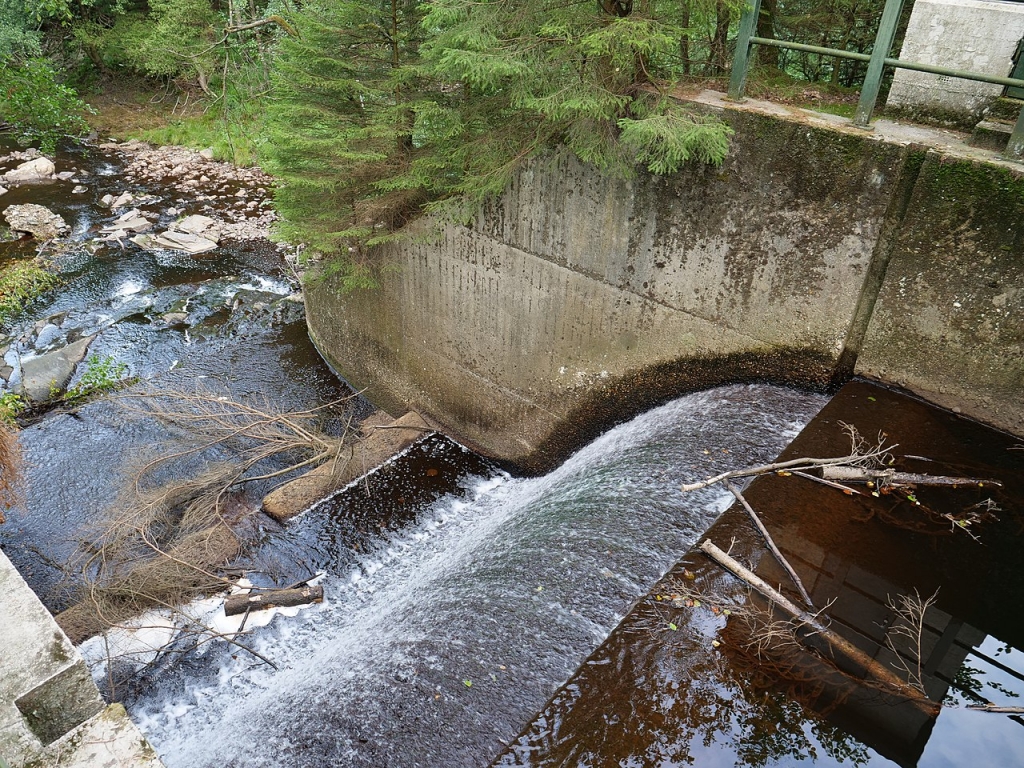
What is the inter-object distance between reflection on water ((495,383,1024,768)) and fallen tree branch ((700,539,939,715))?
41 millimetres

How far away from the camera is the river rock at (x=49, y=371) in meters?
8.80

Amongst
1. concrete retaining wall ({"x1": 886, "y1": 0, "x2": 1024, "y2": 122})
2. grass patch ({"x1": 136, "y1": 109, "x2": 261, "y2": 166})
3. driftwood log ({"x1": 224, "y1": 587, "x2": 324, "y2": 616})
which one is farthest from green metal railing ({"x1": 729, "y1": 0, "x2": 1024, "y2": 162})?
grass patch ({"x1": 136, "y1": 109, "x2": 261, "y2": 166})

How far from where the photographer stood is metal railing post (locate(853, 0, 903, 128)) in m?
4.78

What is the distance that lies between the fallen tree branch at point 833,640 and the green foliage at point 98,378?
8158 mm

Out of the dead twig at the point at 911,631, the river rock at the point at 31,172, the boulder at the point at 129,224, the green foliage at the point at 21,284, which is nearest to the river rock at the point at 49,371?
the green foliage at the point at 21,284

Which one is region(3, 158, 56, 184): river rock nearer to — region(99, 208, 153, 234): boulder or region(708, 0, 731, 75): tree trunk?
region(99, 208, 153, 234): boulder

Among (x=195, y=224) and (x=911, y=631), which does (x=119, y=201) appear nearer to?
(x=195, y=224)

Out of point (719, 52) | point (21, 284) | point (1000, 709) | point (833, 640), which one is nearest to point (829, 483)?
point (833, 640)

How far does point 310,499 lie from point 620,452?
3487 mm

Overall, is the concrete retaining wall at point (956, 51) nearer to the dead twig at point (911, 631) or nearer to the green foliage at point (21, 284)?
the dead twig at point (911, 631)

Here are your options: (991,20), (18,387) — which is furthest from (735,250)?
(18,387)

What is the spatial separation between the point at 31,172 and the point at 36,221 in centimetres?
287

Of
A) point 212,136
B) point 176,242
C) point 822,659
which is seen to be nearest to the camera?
point 822,659

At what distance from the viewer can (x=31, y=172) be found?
15.0 meters
